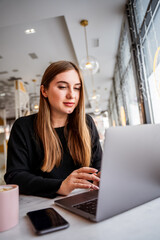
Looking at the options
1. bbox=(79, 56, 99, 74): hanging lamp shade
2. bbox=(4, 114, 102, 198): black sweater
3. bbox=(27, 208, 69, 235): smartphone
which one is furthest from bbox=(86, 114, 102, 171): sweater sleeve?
bbox=(79, 56, 99, 74): hanging lamp shade

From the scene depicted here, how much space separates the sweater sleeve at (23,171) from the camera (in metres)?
0.83

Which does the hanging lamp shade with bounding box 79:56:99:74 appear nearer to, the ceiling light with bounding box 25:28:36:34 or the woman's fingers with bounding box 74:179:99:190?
the ceiling light with bounding box 25:28:36:34

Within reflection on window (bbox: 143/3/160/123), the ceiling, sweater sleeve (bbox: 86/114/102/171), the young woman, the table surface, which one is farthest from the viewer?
the ceiling

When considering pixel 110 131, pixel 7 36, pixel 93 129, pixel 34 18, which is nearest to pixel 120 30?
pixel 34 18

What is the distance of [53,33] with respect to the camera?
14.5ft

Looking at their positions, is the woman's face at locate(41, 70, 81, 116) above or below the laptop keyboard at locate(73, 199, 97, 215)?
above

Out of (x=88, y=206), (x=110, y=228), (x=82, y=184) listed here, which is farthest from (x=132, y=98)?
(x=110, y=228)

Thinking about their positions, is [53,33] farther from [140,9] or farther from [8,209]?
[8,209]

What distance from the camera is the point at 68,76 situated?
3.75 ft

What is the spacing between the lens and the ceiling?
3295 mm

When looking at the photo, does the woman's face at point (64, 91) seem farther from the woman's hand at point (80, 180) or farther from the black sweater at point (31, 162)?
the woman's hand at point (80, 180)

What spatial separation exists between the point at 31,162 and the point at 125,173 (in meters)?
0.74

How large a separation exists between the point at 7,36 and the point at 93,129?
3.99 m

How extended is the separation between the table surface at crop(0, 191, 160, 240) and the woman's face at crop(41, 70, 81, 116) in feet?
2.24
